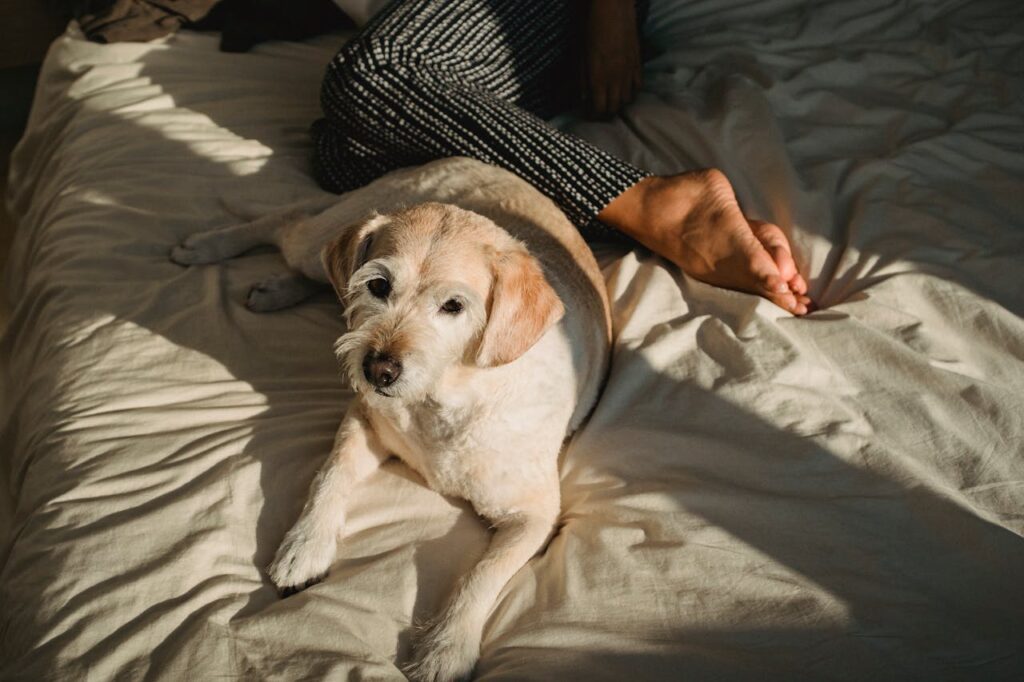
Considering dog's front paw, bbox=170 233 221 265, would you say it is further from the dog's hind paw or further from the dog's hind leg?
the dog's hind paw

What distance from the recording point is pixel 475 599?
4.78ft

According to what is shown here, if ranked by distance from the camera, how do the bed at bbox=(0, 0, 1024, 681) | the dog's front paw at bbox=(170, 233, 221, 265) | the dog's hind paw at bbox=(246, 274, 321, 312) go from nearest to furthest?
the bed at bbox=(0, 0, 1024, 681)
the dog's hind paw at bbox=(246, 274, 321, 312)
the dog's front paw at bbox=(170, 233, 221, 265)

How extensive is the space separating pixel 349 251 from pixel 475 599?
82cm

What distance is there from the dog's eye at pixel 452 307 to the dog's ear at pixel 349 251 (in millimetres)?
242

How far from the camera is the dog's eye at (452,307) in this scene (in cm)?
160

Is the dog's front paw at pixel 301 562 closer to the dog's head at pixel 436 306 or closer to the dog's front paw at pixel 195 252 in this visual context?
the dog's head at pixel 436 306

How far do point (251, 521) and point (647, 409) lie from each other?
942 mm

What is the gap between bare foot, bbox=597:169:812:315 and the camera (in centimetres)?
201

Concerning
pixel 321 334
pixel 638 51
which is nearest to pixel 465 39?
pixel 638 51

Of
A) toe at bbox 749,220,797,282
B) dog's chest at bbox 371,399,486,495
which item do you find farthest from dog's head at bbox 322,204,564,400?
toe at bbox 749,220,797,282

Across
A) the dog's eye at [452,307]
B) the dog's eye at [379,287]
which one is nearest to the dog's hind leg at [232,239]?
the dog's eye at [379,287]

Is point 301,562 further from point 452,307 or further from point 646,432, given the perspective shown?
point 646,432

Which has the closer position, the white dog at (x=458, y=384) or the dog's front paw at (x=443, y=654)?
the dog's front paw at (x=443, y=654)

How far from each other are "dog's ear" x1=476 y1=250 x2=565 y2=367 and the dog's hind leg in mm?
1044
